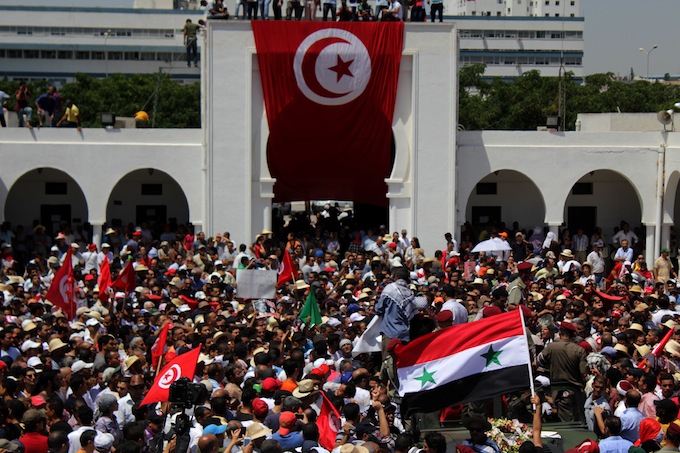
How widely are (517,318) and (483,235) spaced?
54.8ft

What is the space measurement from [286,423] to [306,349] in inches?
180

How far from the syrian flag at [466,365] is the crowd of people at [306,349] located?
0.25 meters

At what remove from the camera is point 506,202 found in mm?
32188

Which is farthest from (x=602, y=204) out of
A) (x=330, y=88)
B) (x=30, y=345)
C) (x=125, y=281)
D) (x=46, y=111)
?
(x=30, y=345)

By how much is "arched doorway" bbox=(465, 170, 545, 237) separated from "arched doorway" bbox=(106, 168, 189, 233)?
26.3 ft

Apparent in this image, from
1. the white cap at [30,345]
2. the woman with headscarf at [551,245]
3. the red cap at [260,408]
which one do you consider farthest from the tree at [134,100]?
the red cap at [260,408]

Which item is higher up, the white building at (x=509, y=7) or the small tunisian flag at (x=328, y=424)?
the white building at (x=509, y=7)

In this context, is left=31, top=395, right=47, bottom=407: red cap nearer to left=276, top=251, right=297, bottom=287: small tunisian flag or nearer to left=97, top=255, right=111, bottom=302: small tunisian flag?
left=97, top=255, right=111, bottom=302: small tunisian flag

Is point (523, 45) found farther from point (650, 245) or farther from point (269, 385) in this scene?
point (269, 385)

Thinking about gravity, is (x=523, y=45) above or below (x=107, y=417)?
above

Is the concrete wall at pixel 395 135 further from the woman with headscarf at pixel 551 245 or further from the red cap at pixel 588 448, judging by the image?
the red cap at pixel 588 448

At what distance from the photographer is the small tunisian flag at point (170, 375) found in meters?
12.8

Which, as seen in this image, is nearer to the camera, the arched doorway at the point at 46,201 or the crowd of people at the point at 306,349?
the crowd of people at the point at 306,349

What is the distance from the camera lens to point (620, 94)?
65188mm
